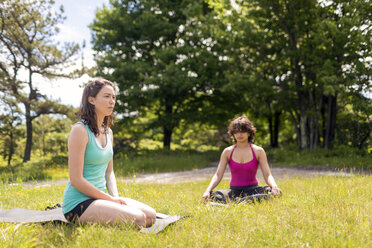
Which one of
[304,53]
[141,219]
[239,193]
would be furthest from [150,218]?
[304,53]

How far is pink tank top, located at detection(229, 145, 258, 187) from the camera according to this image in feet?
15.3

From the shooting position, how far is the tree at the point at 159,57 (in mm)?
16828

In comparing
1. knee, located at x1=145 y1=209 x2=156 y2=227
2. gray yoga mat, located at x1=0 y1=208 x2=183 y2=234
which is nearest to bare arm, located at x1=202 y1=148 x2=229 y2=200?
gray yoga mat, located at x1=0 y1=208 x2=183 y2=234

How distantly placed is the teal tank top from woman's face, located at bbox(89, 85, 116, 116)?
26 cm

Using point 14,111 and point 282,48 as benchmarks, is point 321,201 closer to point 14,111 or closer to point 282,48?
point 282,48

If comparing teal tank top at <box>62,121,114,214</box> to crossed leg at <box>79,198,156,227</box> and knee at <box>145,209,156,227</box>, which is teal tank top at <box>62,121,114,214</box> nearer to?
crossed leg at <box>79,198,156,227</box>

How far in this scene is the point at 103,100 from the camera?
339 cm

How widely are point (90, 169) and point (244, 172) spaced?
7.89 ft

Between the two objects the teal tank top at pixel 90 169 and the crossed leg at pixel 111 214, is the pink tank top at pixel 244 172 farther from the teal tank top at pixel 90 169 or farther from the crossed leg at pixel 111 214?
the teal tank top at pixel 90 169

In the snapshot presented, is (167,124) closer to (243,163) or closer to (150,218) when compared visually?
(243,163)

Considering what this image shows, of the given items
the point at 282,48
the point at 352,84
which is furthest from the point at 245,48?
the point at 352,84

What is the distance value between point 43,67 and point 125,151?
7.86 meters

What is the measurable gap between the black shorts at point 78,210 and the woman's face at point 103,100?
1.00 m

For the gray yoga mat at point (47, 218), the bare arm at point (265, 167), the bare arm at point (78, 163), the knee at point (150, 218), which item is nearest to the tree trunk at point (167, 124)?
the bare arm at point (265, 167)
